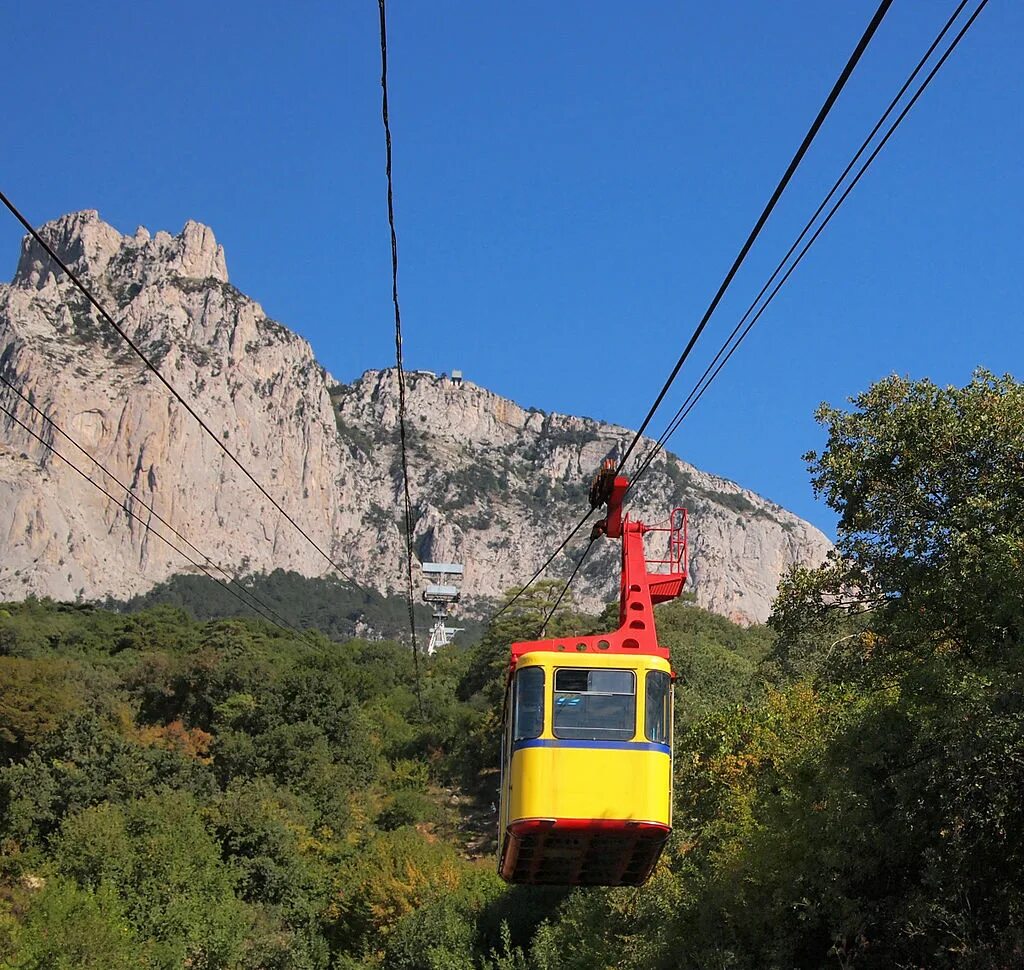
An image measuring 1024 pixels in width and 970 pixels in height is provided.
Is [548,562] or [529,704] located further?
[548,562]

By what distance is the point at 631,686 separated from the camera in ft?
47.7

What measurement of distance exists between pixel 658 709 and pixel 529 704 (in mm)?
1458

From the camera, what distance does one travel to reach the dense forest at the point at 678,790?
1797 centimetres

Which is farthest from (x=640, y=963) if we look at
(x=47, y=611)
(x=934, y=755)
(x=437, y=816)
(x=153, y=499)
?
A: (x=153, y=499)

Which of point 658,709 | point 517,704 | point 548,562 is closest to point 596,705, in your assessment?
point 658,709

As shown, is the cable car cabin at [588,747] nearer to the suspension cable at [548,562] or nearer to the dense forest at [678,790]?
the suspension cable at [548,562]

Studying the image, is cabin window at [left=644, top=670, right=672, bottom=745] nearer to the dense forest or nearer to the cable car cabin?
the cable car cabin

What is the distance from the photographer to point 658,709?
1463 cm

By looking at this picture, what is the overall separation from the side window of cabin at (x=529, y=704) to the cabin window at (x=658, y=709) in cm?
119

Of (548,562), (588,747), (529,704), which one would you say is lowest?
(588,747)

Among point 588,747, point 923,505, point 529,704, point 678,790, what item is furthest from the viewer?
point 678,790

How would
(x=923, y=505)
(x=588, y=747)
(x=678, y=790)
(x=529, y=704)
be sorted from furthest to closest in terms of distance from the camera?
1. (x=678, y=790)
2. (x=923, y=505)
3. (x=529, y=704)
4. (x=588, y=747)

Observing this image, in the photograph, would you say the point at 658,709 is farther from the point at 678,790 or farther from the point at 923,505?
the point at 678,790

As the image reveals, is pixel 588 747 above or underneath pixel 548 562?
underneath
